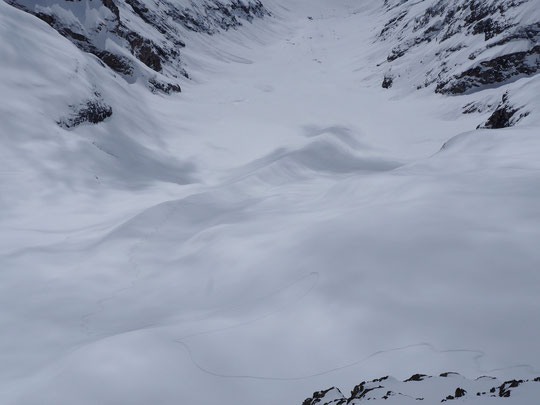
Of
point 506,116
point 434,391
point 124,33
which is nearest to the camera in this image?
point 434,391

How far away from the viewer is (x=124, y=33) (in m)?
26.1

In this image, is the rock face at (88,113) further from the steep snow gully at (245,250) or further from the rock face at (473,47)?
the rock face at (473,47)

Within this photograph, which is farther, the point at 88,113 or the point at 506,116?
the point at 506,116

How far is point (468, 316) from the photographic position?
3783mm

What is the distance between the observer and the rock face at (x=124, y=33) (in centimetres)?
2125

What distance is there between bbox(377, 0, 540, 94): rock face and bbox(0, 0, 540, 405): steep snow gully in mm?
4464

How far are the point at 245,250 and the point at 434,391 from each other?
3.63 meters

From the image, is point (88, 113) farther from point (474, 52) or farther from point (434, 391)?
point (474, 52)

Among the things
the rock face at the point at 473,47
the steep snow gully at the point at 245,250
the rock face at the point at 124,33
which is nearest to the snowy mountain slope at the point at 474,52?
the rock face at the point at 473,47

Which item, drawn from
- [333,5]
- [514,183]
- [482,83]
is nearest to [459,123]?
[482,83]

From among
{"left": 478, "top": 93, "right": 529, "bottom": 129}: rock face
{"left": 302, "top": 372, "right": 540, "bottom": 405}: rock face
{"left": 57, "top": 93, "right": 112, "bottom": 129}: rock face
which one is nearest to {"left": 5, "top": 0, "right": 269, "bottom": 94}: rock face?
{"left": 57, "top": 93, "right": 112, "bottom": 129}: rock face

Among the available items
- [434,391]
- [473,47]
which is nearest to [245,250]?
[434,391]

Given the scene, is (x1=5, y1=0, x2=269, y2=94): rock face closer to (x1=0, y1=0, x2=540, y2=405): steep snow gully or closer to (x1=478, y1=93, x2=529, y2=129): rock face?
(x1=0, y1=0, x2=540, y2=405): steep snow gully

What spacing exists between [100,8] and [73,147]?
1564 centimetres
